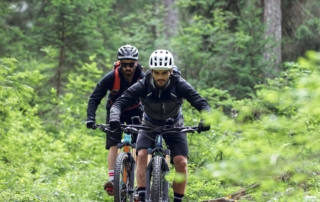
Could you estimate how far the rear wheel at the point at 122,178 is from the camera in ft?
22.9

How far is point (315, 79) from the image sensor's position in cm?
318

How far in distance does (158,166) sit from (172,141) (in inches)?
20.0

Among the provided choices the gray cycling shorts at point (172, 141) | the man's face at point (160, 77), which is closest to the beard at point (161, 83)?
the man's face at point (160, 77)

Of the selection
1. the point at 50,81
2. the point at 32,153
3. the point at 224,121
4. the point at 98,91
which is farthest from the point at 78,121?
the point at 224,121

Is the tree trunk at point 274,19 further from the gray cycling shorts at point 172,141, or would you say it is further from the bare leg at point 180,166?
the bare leg at point 180,166

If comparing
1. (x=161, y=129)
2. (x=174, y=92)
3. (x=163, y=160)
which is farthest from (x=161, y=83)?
(x=163, y=160)

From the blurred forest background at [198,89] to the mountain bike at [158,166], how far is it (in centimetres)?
71

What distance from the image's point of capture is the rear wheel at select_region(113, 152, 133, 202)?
6.99 m

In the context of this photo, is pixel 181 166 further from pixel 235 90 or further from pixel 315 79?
pixel 235 90

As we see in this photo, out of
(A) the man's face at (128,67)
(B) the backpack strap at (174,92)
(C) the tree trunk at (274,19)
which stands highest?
(C) the tree trunk at (274,19)

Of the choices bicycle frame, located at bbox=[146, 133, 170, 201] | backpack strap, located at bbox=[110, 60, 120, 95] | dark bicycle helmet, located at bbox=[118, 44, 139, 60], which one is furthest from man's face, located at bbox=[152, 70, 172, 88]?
backpack strap, located at bbox=[110, 60, 120, 95]

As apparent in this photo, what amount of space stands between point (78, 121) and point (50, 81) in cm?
497

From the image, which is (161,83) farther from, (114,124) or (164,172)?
(164,172)

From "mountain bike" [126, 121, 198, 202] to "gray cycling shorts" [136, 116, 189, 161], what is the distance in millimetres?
91
